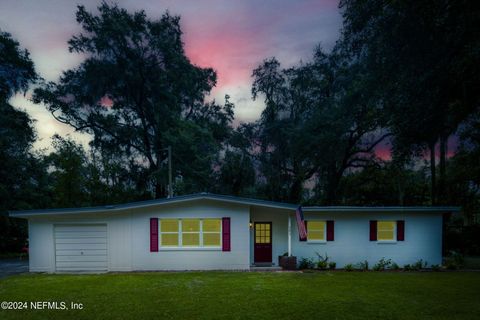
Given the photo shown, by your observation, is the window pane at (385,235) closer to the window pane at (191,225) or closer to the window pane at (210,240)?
the window pane at (210,240)

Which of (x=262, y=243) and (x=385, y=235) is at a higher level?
(x=385, y=235)

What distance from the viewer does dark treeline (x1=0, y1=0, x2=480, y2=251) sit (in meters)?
22.4

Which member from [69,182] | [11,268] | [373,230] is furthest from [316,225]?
[69,182]

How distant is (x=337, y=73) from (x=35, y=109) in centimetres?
2448

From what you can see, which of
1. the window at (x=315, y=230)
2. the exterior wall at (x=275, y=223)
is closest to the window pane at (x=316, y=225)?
the window at (x=315, y=230)

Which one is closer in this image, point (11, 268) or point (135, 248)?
point (135, 248)

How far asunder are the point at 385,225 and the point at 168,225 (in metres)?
10.8

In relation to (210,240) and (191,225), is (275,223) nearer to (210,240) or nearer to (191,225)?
(210,240)

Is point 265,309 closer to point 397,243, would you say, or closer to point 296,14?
point 397,243

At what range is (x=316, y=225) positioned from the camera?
53.1ft

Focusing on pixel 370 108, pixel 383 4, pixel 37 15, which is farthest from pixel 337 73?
pixel 37 15

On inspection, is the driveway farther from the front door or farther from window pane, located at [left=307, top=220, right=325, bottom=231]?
window pane, located at [left=307, top=220, right=325, bottom=231]

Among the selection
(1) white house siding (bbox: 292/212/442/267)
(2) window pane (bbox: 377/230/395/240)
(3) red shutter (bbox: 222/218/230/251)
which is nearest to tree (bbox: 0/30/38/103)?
(3) red shutter (bbox: 222/218/230/251)

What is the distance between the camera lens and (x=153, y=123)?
93.0 ft
